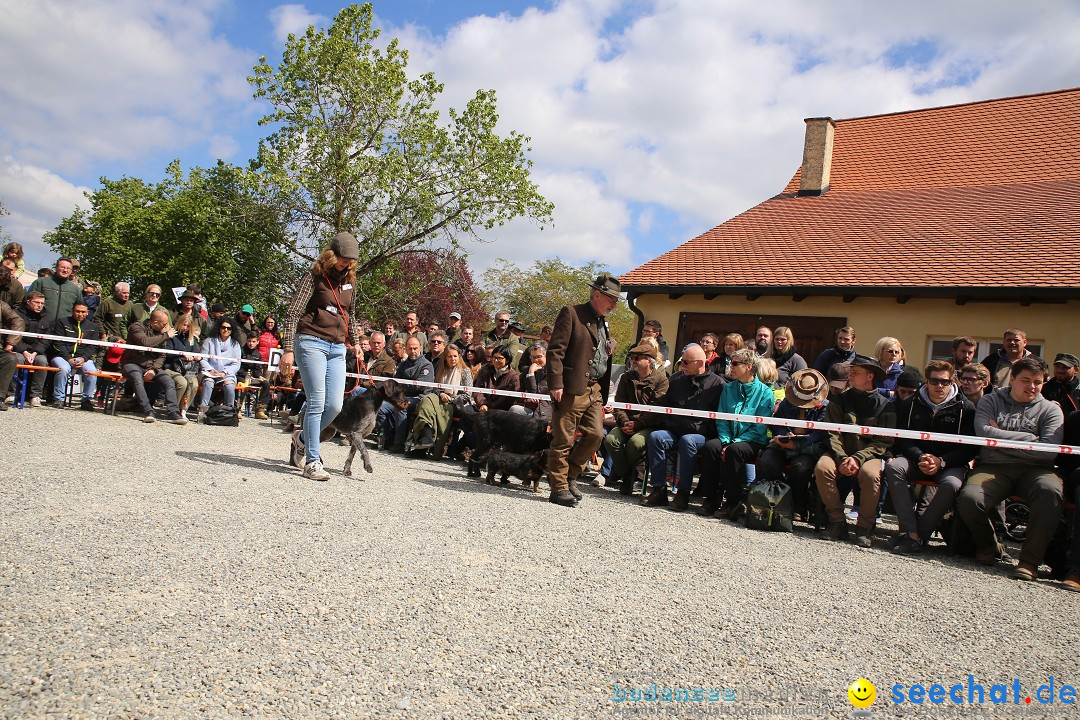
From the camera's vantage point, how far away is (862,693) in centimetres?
331

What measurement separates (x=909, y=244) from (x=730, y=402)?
9.79 meters

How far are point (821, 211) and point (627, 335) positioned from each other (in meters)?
22.5

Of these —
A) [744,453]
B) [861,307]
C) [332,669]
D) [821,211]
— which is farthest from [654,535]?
[821,211]

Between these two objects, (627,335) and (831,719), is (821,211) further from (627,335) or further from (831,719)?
(627,335)

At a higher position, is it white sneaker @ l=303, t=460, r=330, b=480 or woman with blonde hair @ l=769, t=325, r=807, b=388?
woman with blonde hair @ l=769, t=325, r=807, b=388

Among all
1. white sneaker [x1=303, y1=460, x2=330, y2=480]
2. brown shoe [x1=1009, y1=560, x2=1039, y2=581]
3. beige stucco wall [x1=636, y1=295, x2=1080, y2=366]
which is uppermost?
beige stucco wall [x1=636, y1=295, x2=1080, y2=366]

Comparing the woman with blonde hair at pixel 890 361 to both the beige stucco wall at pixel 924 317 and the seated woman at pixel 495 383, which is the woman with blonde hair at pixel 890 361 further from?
the beige stucco wall at pixel 924 317

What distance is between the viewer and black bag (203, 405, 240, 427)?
37.5 ft

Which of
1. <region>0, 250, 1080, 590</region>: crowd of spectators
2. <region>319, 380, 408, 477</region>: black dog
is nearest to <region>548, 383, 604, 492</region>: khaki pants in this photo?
<region>0, 250, 1080, 590</region>: crowd of spectators

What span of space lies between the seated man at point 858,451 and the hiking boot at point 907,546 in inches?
9.4

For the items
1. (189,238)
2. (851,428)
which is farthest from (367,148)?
(851,428)

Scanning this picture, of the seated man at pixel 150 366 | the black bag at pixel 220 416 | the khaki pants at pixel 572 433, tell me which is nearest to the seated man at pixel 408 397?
the black bag at pixel 220 416

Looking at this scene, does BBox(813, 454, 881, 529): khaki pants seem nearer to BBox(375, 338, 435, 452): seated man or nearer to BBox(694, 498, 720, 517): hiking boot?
BBox(694, 498, 720, 517): hiking boot

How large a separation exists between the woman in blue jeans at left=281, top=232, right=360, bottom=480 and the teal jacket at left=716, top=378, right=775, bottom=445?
3983mm
